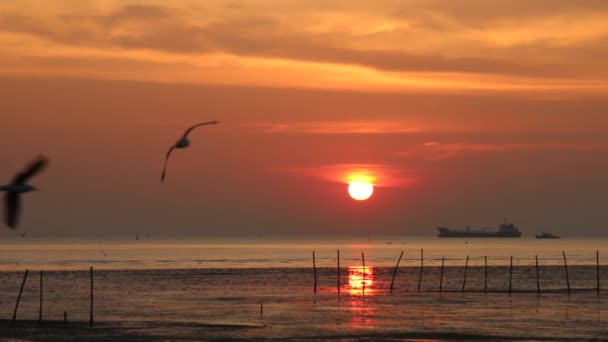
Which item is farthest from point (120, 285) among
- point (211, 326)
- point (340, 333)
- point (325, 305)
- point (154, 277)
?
point (340, 333)

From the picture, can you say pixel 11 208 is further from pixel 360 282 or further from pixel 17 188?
pixel 360 282

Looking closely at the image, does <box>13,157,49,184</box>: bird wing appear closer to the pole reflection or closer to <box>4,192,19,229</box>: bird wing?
<box>4,192,19,229</box>: bird wing

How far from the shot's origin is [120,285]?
282 feet

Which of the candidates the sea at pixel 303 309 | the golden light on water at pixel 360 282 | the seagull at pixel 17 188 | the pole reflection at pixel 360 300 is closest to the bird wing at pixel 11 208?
the seagull at pixel 17 188

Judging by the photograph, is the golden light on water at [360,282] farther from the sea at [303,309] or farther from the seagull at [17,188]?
the seagull at [17,188]

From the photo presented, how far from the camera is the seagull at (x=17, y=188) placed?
100ft

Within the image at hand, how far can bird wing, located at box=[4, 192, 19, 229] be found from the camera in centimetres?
2976

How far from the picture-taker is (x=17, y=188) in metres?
31.0

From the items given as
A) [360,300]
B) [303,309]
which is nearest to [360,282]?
[360,300]

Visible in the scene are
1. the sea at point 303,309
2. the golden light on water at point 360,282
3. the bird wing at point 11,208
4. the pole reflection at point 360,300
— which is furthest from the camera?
the golden light on water at point 360,282

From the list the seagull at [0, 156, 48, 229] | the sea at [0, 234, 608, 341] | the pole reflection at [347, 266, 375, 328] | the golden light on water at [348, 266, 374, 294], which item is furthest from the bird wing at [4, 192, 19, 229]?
the golden light on water at [348, 266, 374, 294]

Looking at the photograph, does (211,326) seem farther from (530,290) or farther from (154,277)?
(154,277)

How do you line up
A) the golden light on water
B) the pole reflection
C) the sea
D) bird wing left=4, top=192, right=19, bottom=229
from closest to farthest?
bird wing left=4, top=192, right=19, bottom=229, the sea, the pole reflection, the golden light on water

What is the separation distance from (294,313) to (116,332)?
12.3 m
